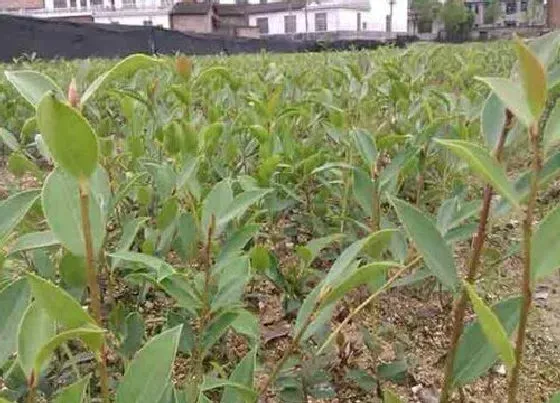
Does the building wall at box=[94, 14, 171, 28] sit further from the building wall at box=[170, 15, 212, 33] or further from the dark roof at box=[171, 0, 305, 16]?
the dark roof at box=[171, 0, 305, 16]

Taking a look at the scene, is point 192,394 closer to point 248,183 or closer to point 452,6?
point 248,183

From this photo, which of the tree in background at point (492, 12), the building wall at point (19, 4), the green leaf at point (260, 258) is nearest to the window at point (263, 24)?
the building wall at point (19, 4)

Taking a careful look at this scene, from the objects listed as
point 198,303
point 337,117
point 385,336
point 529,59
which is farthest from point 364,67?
point 529,59

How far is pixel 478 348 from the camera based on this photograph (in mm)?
630

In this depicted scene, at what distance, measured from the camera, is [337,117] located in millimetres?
1588

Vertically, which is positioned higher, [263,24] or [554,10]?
[554,10]

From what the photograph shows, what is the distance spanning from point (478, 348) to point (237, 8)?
4185 cm

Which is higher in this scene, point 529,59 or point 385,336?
point 529,59

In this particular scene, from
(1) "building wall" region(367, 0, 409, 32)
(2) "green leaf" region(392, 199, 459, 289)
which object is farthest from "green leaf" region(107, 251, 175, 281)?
(1) "building wall" region(367, 0, 409, 32)

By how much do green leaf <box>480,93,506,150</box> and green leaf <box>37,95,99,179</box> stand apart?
Result: 0.32 meters

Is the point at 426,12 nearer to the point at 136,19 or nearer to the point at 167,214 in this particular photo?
the point at 136,19

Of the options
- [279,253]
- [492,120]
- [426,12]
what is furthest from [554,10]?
[426,12]

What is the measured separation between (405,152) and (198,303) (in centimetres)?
42

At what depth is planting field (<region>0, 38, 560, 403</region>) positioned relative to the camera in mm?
551
